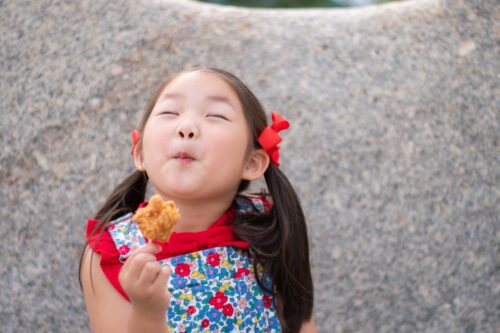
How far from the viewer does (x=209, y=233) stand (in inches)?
81.6

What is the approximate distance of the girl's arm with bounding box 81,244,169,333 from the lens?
169cm

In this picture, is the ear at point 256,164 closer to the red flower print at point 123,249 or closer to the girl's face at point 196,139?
the girl's face at point 196,139

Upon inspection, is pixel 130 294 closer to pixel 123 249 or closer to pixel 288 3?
pixel 123 249

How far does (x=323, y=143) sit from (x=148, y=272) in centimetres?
138

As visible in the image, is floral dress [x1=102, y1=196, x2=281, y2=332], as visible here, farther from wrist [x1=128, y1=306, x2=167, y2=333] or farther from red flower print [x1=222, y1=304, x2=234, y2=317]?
wrist [x1=128, y1=306, x2=167, y2=333]

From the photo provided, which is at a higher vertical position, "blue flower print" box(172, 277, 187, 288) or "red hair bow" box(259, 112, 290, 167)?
"red hair bow" box(259, 112, 290, 167)

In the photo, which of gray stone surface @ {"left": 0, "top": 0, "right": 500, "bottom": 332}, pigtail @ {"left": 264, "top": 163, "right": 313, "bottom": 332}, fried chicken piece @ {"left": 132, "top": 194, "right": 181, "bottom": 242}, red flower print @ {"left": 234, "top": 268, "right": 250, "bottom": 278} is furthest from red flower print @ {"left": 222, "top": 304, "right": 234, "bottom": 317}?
gray stone surface @ {"left": 0, "top": 0, "right": 500, "bottom": 332}

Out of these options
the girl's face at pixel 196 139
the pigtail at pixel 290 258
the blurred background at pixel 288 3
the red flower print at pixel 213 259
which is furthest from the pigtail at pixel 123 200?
the blurred background at pixel 288 3

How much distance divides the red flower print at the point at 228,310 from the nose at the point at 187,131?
0.51m

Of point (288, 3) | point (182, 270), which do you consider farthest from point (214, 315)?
point (288, 3)

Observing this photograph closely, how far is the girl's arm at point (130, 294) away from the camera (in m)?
1.69

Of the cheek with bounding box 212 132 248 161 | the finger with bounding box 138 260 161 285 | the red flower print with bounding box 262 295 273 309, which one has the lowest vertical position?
the red flower print with bounding box 262 295 273 309

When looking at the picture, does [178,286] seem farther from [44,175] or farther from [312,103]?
[312,103]

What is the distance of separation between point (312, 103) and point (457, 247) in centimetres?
86
